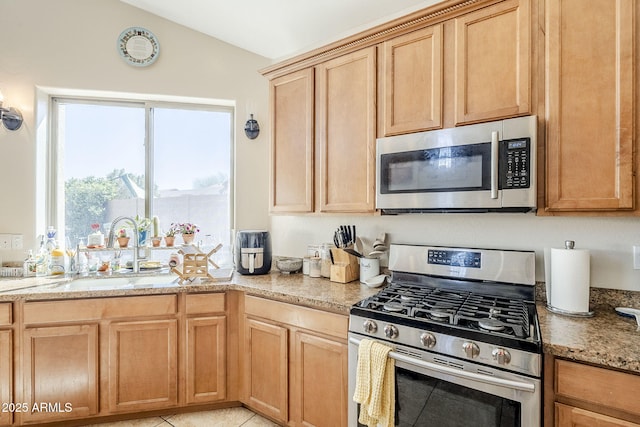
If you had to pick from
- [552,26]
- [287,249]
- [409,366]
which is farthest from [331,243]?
[552,26]

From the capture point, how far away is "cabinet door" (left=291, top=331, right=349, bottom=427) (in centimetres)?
168

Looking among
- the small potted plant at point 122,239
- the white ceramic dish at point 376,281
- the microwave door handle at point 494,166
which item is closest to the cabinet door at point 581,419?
the microwave door handle at point 494,166

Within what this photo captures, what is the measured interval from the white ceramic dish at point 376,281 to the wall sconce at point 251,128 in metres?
1.56

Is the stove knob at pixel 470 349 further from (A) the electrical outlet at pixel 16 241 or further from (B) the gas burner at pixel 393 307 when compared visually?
(A) the electrical outlet at pixel 16 241

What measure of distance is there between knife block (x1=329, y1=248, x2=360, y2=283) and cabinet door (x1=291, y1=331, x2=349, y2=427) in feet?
1.55

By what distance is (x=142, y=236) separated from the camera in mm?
2625

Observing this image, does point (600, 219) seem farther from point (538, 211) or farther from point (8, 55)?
point (8, 55)

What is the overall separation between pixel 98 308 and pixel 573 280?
2.54m

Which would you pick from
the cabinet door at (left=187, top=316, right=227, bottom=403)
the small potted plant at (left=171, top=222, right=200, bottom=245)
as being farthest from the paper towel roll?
the small potted plant at (left=171, top=222, right=200, bottom=245)

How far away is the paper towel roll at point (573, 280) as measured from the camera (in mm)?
1438

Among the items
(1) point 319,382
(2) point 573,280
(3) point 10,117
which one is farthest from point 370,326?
(3) point 10,117

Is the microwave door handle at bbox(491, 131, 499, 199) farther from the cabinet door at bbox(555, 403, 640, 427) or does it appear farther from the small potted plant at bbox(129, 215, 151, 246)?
the small potted plant at bbox(129, 215, 151, 246)

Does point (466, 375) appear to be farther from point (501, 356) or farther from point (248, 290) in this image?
point (248, 290)

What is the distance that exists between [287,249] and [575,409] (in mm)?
2030
